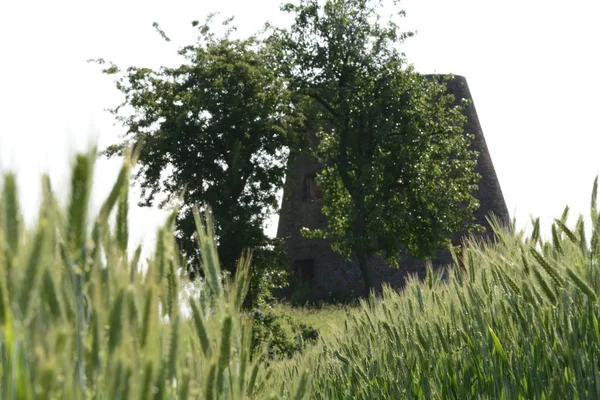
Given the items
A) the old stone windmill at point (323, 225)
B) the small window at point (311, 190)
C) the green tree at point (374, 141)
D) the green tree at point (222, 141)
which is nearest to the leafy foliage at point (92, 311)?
the green tree at point (222, 141)

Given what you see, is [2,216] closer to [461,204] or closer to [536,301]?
[536,301]

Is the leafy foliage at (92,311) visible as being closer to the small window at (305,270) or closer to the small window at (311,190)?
the small window at (311,190)

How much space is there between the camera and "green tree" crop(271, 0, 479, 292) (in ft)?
82.2

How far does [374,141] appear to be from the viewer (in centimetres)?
2562

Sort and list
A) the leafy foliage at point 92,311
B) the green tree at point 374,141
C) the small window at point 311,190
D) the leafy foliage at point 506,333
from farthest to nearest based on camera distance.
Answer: the small window at point 311,190
the green tree at point 374,141
the leafy foliage at point 506,333
the leafy foliage at point 92,311

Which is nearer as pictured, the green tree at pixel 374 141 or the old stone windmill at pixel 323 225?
the green tree at pixel 374 141

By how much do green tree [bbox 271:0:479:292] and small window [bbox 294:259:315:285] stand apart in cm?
373

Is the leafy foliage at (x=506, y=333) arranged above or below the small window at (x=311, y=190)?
below

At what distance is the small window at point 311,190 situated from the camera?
29.4 metres

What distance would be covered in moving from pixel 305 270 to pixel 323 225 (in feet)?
7.60

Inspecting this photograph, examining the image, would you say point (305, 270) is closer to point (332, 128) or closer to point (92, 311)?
point (332, 128)

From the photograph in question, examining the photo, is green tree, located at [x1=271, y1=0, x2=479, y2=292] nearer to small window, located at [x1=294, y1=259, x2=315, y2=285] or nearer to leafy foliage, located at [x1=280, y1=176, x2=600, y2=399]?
small window, located at [x1=294, y1=259, x2=315, y2=285]

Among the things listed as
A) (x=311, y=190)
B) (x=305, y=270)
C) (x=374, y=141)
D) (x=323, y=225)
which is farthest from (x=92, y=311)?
(x=305, y=270)

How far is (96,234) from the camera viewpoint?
1.23 metres
